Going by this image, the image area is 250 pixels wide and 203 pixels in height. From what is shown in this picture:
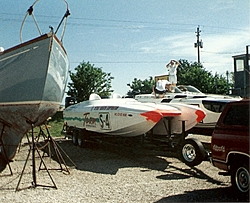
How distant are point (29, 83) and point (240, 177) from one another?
5.25m

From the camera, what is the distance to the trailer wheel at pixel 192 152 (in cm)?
805

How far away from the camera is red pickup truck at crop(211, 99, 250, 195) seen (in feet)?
17.5

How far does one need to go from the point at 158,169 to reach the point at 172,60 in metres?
7.85

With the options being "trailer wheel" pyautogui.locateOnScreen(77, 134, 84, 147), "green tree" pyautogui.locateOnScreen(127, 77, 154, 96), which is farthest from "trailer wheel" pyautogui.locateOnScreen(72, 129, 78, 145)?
"green tree" pyautogui.locateOnScreen(127, 77, 154, 96)

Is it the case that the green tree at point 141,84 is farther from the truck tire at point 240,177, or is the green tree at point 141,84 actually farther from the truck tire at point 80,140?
the truck tire at point 240,177

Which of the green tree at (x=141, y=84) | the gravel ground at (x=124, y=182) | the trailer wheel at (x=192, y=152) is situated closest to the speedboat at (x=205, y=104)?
the gravel ground at (x=124, y=182)

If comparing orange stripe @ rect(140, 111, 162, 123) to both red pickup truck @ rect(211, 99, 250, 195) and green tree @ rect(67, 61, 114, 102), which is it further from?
green tree @ rect(67, 61, 114, 102)

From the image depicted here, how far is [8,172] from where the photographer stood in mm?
8484

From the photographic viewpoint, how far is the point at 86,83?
27266mm

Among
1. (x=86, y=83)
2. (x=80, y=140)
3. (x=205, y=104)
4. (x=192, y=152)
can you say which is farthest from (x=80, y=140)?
(x=86, y=83)

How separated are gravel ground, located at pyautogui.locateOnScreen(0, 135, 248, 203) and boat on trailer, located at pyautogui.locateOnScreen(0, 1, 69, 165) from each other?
1250 millimetres

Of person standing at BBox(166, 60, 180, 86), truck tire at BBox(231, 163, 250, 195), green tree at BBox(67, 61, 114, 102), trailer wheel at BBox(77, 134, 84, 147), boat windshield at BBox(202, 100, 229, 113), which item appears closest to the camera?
truck tire at BBox(231, 163, 250, 195)

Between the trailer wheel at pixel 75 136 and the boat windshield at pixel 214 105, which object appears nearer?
the boat windshield at pixel 214 105

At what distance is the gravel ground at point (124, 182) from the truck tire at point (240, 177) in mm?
190
